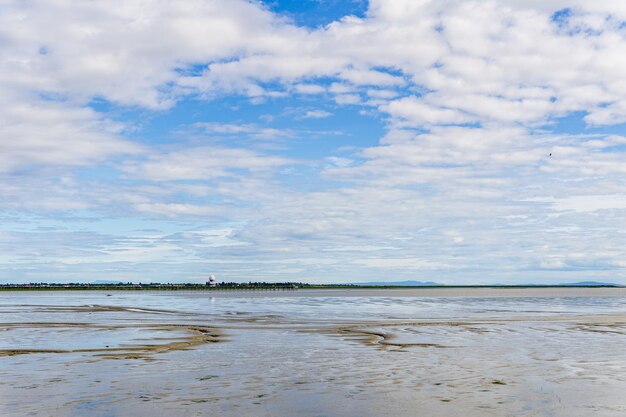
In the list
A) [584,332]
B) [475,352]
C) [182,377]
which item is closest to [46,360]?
[182,377]

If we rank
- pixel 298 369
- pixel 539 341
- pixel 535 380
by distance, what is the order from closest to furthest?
pixel 535 380 → pixel 298 369 → pixel 539 341

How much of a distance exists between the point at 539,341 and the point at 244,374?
18.2m

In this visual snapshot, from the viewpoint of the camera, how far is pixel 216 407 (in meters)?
15.9

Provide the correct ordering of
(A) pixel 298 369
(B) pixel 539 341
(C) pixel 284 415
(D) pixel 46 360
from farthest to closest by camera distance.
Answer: (B) pixel 539 341 → (D) pixel 46 360 → (A) pixel 298 369 → (C) pixel 284 415

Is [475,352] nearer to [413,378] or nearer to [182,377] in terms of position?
[413,378]

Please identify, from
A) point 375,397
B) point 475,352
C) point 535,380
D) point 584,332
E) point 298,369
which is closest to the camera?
point 375,397

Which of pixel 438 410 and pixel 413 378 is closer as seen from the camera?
pixel 438 410

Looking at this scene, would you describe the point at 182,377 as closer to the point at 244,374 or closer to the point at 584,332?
the point at 244,374

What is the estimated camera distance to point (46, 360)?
80.1 feet

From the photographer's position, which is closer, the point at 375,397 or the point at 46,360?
the point at 375,397

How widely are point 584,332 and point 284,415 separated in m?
28.6

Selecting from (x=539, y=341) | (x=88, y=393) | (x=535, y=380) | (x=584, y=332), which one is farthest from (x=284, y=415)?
(x=584, y=332)

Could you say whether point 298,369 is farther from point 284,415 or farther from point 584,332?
point 584,332

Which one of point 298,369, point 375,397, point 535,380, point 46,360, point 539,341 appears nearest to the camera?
point 375,397
